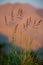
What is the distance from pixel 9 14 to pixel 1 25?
0.35 feet

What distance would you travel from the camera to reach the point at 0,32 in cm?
154

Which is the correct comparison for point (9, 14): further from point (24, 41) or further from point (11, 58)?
point (11, 58)

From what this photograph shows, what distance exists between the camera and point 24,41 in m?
1.54

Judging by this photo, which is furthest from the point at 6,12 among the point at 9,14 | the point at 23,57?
the point at 23,57

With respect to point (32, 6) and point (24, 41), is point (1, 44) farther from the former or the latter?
point (32, 6)

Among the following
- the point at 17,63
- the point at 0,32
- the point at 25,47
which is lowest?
the point at 17,63

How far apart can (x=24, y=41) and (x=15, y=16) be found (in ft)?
0.69

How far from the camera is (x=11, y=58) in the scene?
150cm

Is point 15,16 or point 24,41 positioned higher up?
point 15,16

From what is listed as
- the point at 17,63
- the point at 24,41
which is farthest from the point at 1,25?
the point at 17,63

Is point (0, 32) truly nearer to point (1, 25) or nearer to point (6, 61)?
point (1, 25)

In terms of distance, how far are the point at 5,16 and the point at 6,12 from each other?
0.11ft

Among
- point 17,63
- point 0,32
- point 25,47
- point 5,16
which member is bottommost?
point 17,63

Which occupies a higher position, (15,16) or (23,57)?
(15,16)
